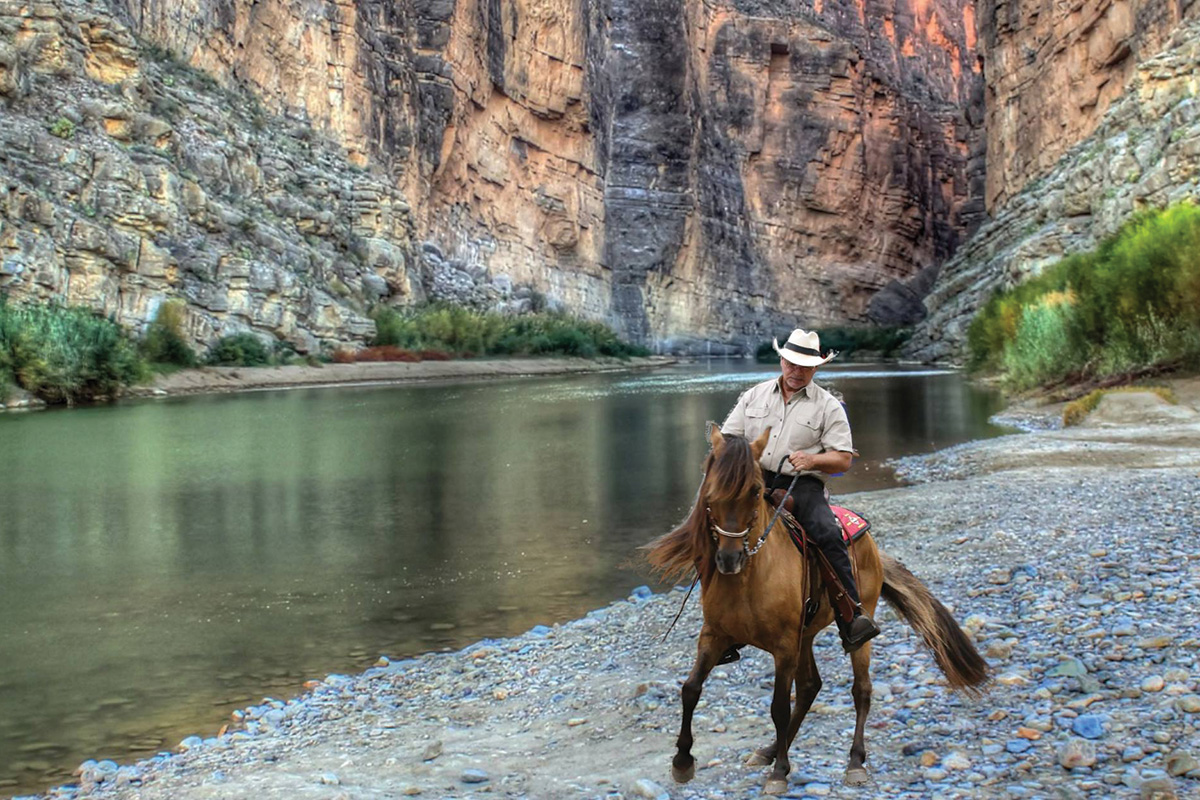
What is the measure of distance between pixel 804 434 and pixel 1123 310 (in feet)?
92.8

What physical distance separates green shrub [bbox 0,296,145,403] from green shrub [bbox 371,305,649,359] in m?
25.4

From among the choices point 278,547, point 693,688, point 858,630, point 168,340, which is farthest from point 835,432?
point 168,340

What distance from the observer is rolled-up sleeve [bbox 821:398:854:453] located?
6.13 m

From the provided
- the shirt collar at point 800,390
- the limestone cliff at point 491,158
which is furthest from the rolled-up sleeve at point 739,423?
the limestone cliff at point 491,158

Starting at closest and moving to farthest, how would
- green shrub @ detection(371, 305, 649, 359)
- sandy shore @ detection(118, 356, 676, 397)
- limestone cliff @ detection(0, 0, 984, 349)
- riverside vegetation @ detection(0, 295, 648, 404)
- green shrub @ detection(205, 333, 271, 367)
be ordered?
1. riverside vegetation @ detection(0, 295, 648, 404)
2. sandy shore @ detection(118, 356, 676, 397)
3. limestone cliff @ detection(0, 0, 984, 349)
4. green shrub @ detection(205, 333, 271, 367)
5. green shrub @ detection(371, 305, 649, 359)

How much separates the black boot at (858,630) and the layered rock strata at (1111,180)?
3637 centimetres

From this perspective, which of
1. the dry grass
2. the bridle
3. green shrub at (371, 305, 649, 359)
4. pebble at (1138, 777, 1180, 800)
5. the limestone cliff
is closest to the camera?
pebble at (1138, 777, 1180, 800)

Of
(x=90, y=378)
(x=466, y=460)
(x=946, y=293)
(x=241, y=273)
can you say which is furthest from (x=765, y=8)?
(x=466, y=460)

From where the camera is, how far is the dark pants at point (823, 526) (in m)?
6.01

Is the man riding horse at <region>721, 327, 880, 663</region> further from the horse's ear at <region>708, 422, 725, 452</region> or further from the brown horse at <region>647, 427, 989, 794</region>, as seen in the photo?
the horse's ear at <region>708, 422, 725, 452</region>

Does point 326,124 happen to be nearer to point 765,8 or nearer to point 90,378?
point 90,378

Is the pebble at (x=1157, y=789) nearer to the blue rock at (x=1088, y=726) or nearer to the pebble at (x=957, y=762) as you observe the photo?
the blue rock at (x=1088, y=726)

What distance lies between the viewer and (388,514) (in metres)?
18.1

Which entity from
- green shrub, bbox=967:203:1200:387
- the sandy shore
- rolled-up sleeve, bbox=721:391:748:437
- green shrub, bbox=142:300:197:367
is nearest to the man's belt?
rolled-up sleeve, bbox=721:391:748:437
